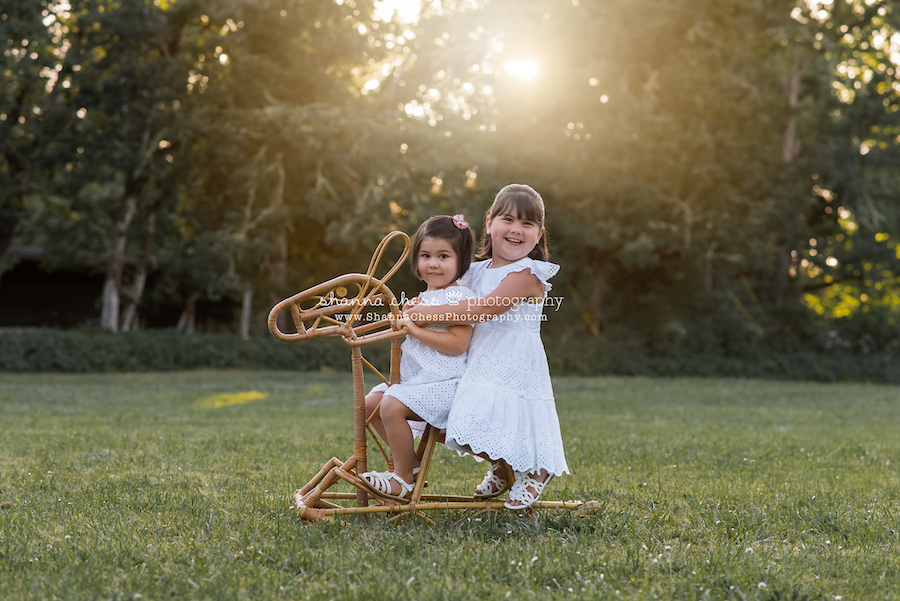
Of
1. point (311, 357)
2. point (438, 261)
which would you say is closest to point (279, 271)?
point (311, 357)

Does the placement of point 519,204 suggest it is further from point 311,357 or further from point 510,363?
point 311,357

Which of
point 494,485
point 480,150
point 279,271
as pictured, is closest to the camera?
point 494,485

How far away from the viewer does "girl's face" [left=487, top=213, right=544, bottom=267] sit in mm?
3812

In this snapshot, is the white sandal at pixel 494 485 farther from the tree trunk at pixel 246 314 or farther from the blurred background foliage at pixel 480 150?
the tree trunk at pixel 246 314

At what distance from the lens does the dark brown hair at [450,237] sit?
3816 millimetres

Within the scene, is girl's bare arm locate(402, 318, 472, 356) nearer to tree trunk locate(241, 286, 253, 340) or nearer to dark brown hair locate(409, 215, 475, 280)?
dark brown hair locate(409, 215, 475, 280)

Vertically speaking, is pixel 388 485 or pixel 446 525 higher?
pixel 388 485

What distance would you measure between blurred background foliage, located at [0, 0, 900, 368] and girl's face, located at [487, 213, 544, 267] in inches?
628

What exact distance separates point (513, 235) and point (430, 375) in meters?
0.78

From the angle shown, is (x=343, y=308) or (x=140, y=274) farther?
(x=140, y=274)

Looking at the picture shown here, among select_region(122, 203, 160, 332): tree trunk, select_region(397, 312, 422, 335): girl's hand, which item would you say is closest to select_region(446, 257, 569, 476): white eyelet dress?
select_region(397, 312, 422, 335): girl's hand

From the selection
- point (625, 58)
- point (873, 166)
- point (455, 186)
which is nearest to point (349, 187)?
point (455, 186)

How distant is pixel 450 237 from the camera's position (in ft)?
12.5

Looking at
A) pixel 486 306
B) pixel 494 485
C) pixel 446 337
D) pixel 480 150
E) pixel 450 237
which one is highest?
pixel 480 150
